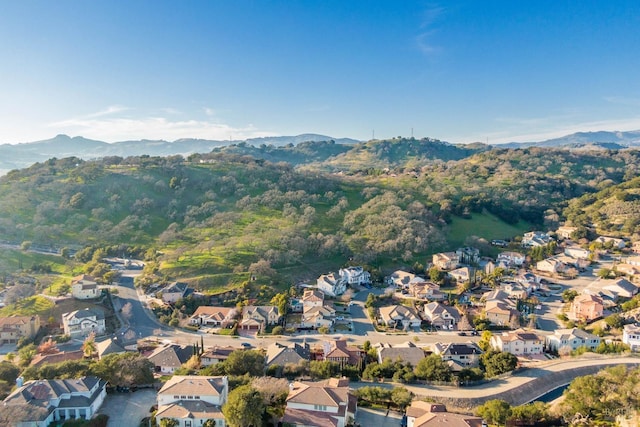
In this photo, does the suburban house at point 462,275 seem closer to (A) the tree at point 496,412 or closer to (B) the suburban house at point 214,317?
(B) the suburban house at point 214,317

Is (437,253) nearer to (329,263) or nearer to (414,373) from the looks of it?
(329,263)

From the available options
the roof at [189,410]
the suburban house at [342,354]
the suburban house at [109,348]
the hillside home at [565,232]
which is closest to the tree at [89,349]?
the suburban house at [109,348]

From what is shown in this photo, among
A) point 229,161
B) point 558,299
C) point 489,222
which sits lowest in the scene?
point 558,299

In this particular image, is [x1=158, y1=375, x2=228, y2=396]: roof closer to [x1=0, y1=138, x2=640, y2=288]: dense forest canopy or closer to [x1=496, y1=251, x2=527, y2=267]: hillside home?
[x1=0, y1=138, x2=640, y2=288]: dense forest canopy

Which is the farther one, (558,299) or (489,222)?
(489,222)

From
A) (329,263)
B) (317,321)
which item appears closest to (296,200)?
(329,263)
